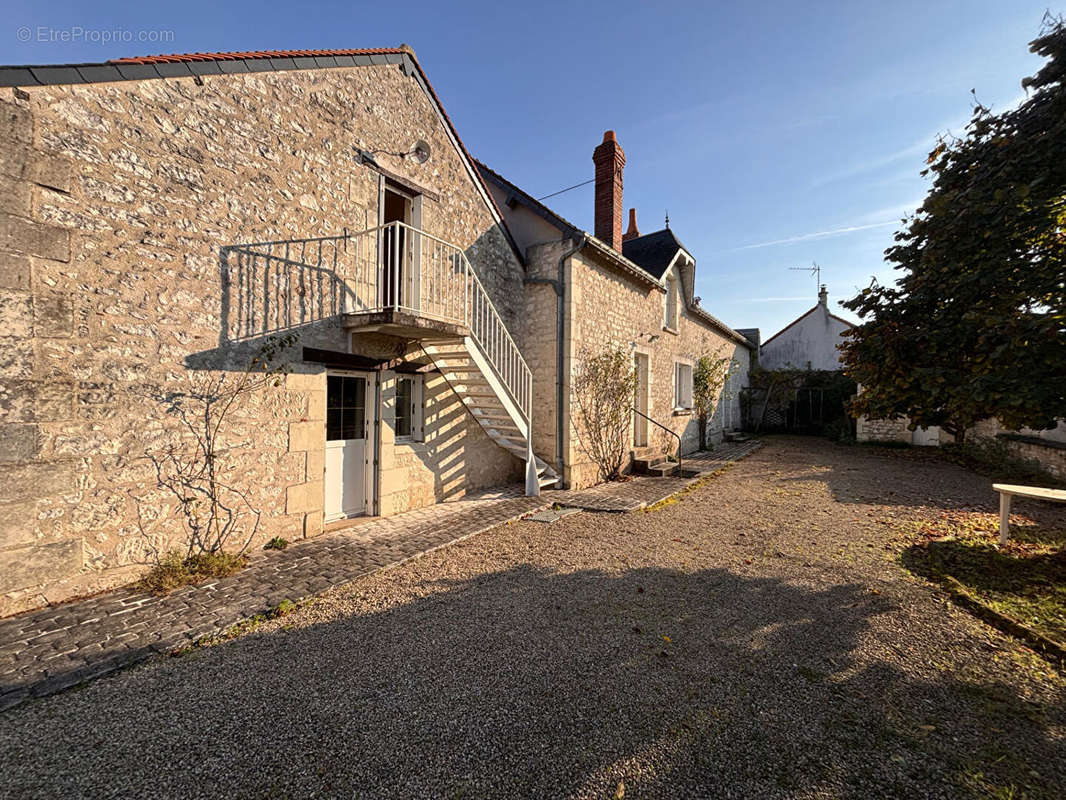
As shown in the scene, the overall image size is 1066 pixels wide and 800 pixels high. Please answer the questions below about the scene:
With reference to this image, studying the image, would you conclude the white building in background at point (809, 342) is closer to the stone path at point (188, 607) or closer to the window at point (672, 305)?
the window at point (672, 305)

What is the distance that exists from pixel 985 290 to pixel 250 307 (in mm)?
7353

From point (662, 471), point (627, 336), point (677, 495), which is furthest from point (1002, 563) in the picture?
point (627, 336)

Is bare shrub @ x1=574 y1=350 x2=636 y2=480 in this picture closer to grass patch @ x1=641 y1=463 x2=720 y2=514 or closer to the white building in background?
grass patch @ x1=641 y1=463 x2=720 y2=514

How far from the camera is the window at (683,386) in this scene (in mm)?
13562

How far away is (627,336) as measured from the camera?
1039 cm

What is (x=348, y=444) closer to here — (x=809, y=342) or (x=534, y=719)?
(x=534, y=719)

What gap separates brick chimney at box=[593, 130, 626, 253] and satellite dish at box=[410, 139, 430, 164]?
4841mm

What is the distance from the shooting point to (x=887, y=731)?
2365 millimetres

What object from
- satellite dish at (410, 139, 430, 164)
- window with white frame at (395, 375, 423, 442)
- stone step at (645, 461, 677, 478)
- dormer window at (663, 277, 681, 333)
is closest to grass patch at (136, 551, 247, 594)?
window with white frame at (395, 375, 423, 442)

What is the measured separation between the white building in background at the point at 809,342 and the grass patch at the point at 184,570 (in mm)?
23540

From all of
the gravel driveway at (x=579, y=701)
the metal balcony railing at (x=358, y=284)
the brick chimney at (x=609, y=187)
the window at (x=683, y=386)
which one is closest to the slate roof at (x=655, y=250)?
the brick chimney at (x=609, y=187)

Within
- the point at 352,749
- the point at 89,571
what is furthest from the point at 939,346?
the point at 89,571

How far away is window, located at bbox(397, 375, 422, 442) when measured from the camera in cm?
686

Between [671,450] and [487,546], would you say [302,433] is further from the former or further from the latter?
[671,450]
